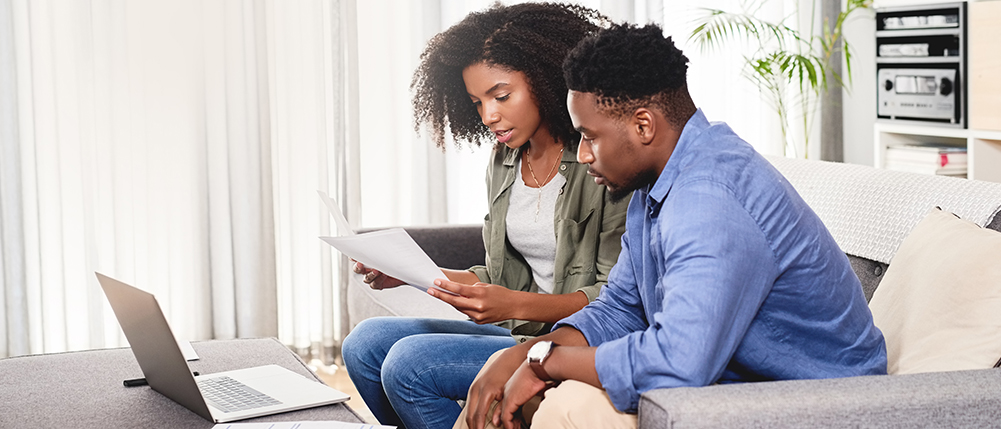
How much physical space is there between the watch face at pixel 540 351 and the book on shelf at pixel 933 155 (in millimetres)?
2129

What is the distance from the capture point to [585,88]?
117cm

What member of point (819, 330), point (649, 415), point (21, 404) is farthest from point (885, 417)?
point (21, 404)

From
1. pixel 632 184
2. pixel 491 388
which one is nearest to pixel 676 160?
pixel 632 184

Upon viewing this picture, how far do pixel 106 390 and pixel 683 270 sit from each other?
103 centimetres

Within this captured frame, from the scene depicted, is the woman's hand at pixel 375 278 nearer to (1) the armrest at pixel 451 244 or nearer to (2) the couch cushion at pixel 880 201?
(1) the armrest at pixel 451 244

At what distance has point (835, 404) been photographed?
3.10 feet

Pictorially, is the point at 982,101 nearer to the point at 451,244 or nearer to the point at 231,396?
the point at 451,244

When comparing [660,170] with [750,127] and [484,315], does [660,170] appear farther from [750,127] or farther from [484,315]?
[750,127]

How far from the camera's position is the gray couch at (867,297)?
93 cm

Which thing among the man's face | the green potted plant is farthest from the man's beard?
the green potted plant

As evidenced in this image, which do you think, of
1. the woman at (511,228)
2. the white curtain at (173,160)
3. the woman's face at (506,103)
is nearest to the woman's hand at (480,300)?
the woman at (511,228)

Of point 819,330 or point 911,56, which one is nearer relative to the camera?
point 819,330

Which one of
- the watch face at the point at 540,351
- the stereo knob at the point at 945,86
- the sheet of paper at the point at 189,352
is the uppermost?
the stereo knob at the point at 945,86

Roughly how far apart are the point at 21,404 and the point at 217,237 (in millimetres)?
1611
